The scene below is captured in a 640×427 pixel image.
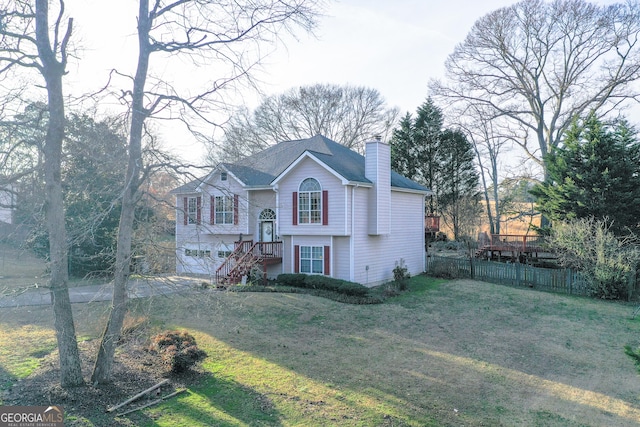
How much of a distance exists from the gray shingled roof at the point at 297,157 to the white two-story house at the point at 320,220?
2.9 inches

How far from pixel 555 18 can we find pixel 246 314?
91.7ft

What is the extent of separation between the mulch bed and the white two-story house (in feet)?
24.4

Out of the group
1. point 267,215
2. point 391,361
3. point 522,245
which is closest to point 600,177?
point 522,245

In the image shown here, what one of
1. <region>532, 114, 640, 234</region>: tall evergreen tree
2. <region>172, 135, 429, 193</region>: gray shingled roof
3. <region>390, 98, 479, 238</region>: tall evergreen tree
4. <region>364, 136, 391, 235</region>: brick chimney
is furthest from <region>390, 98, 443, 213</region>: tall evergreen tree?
<region>364, 136, 391, 235</region>: brick chimney

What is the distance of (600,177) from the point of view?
19.8 meters

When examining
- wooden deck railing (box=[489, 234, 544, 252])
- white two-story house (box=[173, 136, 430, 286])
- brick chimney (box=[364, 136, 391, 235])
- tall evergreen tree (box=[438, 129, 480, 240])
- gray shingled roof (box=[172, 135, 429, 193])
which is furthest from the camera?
tall evergreen tree (box=[438, 129, 480, 240])

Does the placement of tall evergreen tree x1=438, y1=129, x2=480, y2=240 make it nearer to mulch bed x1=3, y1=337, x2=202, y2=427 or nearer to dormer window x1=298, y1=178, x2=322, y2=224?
dormer window x1=298, y1=178, x2=322, y2=224

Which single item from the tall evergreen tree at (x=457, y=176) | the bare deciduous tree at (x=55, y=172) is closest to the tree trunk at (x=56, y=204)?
the bare deciduous tree at (x=55, y=172)

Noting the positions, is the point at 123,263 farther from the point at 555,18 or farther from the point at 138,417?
the point at 555,18

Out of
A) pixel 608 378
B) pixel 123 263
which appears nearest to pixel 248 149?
pixel 123 263

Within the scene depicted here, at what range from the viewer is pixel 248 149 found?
9.27 meters

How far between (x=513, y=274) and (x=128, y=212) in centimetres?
1697
